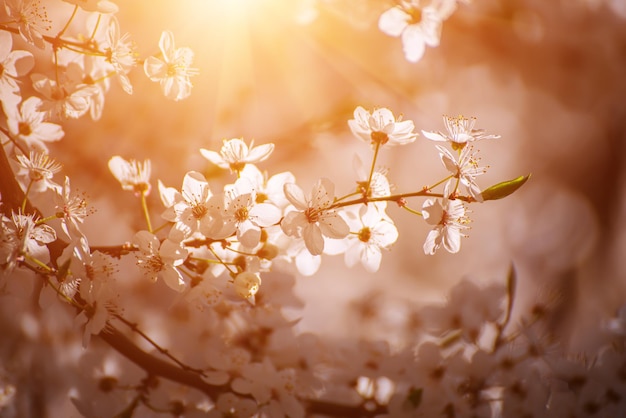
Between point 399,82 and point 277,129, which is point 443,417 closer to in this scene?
point 277,129

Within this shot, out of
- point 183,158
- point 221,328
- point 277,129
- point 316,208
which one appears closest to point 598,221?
point 277,129

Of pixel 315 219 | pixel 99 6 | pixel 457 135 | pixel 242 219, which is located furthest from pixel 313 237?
pixel 99 6

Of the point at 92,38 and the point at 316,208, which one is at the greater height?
the point at 92,38

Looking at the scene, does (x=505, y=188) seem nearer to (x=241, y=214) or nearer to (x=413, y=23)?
(x=241, y=214)

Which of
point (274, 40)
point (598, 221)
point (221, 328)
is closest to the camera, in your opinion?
point (221, 328)

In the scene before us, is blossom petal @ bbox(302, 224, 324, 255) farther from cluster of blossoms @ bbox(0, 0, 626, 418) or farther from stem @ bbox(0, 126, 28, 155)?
stem @ bbox(0, 126, 28, 155)

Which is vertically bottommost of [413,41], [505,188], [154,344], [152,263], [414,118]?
[154,344]

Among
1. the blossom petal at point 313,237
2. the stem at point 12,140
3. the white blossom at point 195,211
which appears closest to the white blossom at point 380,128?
the blossom petal at point 313,237

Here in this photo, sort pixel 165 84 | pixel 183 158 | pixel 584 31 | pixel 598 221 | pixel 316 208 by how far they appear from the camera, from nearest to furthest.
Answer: pixel 316 208 < pixel 165 84 < pixel 183 158 < pixel 584 31 < pixel 598 221
